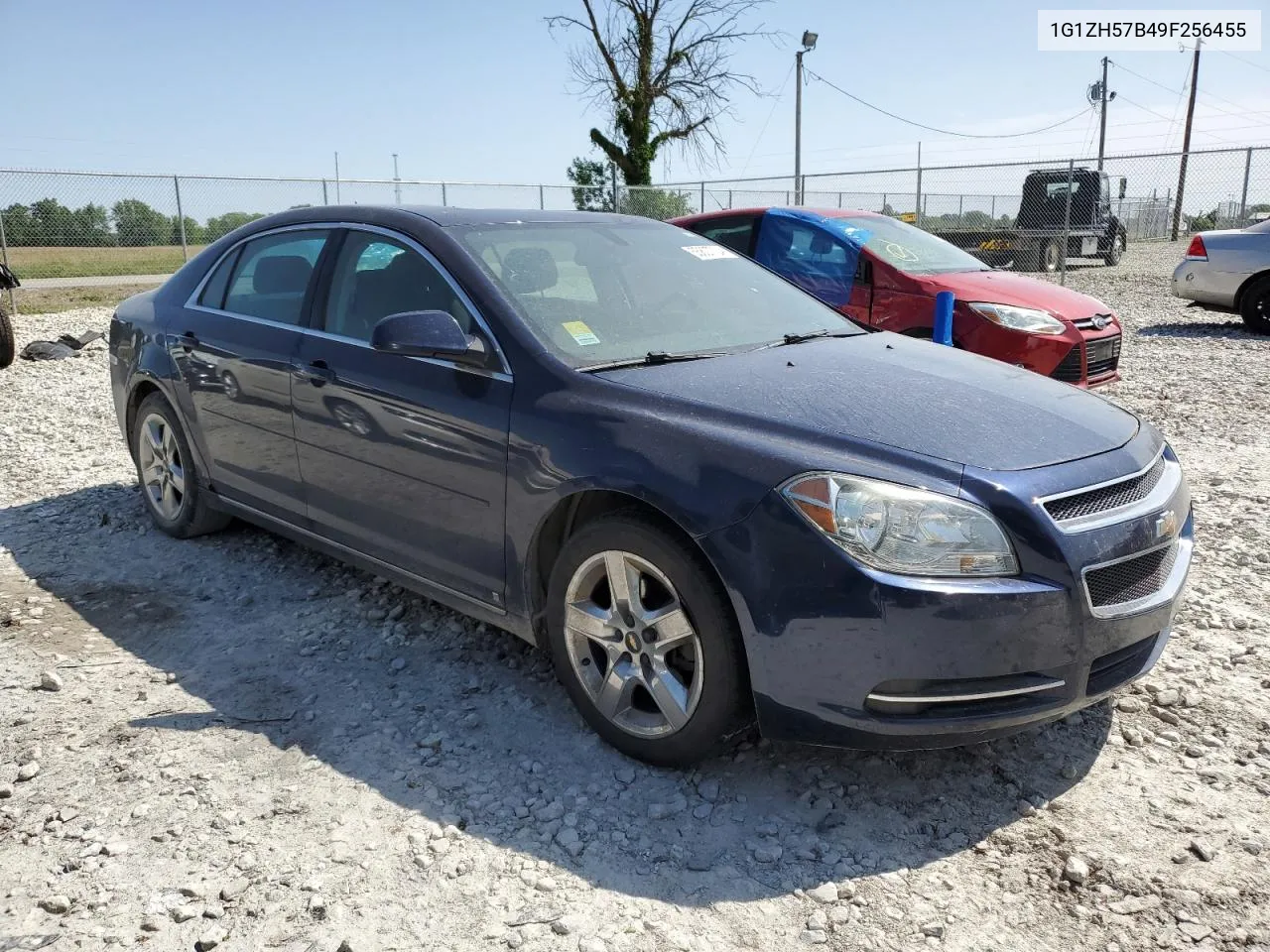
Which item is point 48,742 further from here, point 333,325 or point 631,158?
point 631,158

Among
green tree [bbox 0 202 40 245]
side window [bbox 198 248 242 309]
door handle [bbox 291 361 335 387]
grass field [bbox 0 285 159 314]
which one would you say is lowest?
grass field [bbox 0 285 159 314]

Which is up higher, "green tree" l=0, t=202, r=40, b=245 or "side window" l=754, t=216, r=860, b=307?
"green tree" l=0, t=202, r=40, b=245

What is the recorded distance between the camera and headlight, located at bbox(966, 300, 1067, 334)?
697 centimetres

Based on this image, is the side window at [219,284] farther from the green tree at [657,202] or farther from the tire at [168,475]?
the green tree at [657,202]

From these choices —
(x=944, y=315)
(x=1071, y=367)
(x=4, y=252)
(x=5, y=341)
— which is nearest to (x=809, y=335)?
(x=944, y=315)

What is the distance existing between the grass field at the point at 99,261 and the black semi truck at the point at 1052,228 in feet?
45.5

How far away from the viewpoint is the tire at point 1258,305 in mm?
11398

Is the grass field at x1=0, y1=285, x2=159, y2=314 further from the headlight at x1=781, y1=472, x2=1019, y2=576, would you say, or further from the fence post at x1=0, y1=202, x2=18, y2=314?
the headlight at x1=781, y1=472, x2=1019, y2=576

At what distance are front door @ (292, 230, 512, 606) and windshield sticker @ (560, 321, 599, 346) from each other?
0.87 ft

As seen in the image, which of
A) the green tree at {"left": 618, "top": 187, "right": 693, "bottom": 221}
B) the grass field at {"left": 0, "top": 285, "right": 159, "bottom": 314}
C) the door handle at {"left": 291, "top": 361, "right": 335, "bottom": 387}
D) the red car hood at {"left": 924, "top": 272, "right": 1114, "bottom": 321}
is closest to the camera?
the door handle at {"left": 291, "top": 361, "right": 335, "bottom": 387}

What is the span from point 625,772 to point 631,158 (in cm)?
2773

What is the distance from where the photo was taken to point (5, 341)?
9.68 m

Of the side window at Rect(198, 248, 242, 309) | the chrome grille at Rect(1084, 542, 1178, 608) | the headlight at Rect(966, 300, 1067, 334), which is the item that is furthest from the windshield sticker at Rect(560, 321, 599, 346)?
the headlight at Rect(966, 300, 1067, 334)

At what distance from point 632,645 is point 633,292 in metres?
1.39
